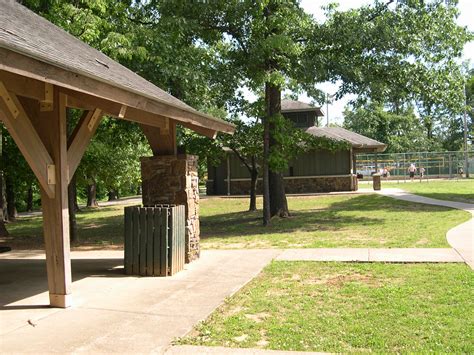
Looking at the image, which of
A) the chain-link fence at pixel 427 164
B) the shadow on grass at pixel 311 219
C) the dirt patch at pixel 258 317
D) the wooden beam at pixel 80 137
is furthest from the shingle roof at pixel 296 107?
the dirt patch at pixel 258 317

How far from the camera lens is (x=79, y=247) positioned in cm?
1258

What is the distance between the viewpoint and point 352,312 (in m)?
5.75

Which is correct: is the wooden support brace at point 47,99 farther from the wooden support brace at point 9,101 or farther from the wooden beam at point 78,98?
the wooden support brace at point 9,101

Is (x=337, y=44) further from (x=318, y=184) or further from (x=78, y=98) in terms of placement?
(x=318, y=184)

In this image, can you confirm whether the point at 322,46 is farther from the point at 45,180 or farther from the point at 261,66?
the point at 45,180

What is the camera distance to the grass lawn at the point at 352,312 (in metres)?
4.76

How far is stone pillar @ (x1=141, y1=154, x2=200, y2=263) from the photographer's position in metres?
9.23

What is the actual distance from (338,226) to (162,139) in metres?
7.69

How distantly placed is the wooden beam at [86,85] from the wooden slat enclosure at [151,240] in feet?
5.37

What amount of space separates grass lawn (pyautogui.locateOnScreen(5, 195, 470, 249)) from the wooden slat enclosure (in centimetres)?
377

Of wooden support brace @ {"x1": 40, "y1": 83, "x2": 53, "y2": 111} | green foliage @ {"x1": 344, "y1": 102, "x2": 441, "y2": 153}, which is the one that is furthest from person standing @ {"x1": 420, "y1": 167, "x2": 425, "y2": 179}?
wooden support brace @ {"x1": 40, "y1": 83, "x2": 53, "y2": 111}

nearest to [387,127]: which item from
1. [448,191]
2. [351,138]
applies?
[351,138]

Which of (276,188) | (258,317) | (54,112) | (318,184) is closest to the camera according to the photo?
(258,317)

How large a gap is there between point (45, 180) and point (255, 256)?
5.06 meters
